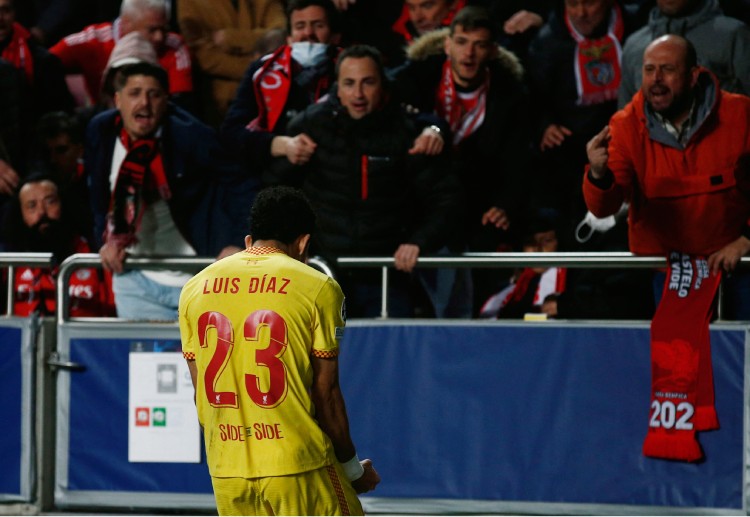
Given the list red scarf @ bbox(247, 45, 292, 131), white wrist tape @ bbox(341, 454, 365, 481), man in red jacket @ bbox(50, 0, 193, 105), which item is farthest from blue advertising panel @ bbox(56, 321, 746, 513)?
white wrist tape @ bbox(341, 454, 365, 481)

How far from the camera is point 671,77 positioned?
7.39m

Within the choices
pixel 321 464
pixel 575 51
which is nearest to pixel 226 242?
pixel 575 51

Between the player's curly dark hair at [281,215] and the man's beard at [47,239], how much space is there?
14.7 feet

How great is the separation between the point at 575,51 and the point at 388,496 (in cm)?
326

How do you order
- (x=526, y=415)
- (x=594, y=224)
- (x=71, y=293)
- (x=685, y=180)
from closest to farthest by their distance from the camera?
1. (x=685, y=180)
2. (x=526, y=415)
3. (x=594, y=224)
4. (x=71, y=293)

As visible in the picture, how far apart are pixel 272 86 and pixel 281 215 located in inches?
151

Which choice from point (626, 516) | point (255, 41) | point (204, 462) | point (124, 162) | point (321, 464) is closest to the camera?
point (321, 464)

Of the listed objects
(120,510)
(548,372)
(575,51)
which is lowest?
(120,510)

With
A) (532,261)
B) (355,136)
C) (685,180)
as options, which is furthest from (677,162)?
(355,136)

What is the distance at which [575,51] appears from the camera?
8.70m

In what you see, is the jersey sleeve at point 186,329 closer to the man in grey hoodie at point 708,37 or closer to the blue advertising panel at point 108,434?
the blue advertising panel at point 108,434

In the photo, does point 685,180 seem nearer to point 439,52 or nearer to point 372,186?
point 372,186

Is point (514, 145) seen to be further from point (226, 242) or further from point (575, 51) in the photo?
point (226, 242)

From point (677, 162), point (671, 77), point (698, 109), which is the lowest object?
point (677, 162)
